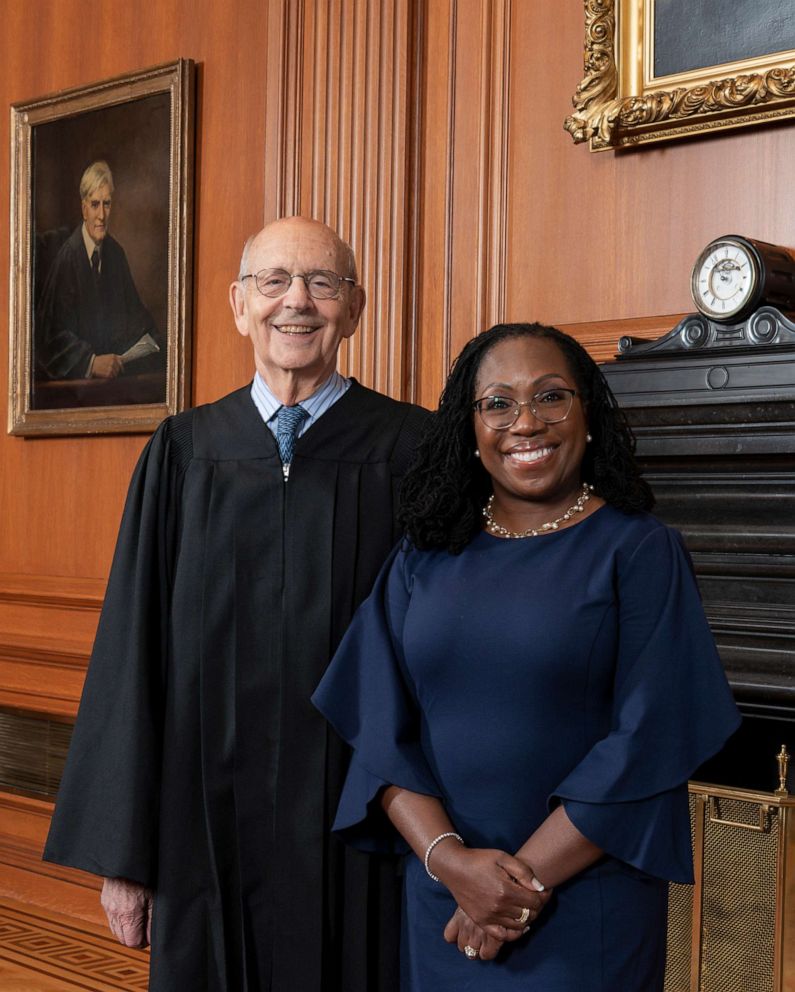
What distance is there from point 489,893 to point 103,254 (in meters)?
4.08

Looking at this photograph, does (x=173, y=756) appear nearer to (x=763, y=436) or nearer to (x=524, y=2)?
(x=763, y=436)

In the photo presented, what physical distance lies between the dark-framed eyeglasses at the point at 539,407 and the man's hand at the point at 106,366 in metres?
3.50

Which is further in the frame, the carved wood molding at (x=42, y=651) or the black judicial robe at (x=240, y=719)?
the carved wood molding at (x=42, y=651)

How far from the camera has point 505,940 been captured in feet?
6.67

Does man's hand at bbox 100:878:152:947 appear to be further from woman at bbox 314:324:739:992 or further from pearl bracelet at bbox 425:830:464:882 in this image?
pearl bracelet at bbox 425:830:464:882

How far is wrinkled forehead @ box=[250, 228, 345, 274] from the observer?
2.58 metres

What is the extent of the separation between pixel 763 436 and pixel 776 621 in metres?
0.43

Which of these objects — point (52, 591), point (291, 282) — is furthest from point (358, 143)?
point (52, 591)

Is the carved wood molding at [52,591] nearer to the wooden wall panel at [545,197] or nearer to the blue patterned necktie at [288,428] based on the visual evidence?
the wooden wall panel at [545,197]

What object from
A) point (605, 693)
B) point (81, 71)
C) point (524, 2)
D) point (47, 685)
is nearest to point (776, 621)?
point (605, 693)

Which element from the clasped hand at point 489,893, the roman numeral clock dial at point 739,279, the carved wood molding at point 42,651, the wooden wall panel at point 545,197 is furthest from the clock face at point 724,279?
the carved wood molding at point 42,651

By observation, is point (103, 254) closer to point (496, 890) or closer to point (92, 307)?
point (92, 307)

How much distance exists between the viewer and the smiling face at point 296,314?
255 centimetres

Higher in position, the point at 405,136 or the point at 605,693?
the point at 405,136
